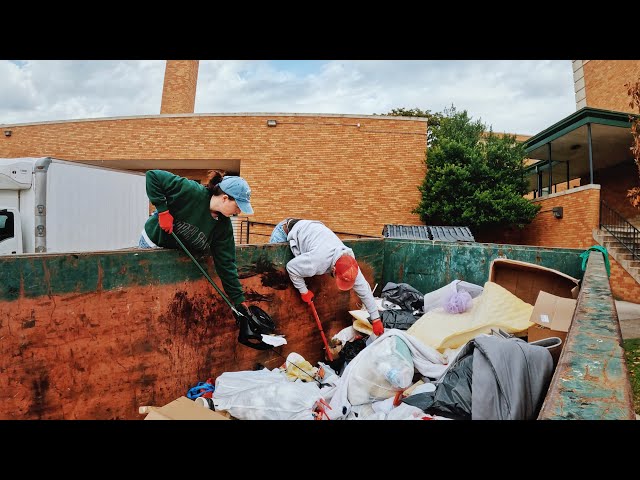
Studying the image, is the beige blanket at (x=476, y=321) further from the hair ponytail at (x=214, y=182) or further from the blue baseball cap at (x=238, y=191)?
the hair ponytail at (x=214, y=182)

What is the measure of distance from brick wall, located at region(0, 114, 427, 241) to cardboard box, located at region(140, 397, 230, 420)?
43.9 feet

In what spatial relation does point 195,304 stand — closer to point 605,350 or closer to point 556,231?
point 605,350

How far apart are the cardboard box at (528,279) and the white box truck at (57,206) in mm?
7703

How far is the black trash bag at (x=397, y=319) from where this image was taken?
441 centimetres

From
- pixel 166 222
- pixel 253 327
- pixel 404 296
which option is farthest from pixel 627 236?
pixel 166 222

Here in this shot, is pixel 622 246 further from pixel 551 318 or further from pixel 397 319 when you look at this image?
pixel 551 318

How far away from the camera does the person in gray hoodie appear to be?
12.5 ft

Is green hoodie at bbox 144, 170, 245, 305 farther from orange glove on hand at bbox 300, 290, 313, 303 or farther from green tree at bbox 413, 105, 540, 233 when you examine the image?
green tree at bbox 413, 105, 540, 233

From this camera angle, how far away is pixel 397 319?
177 inches

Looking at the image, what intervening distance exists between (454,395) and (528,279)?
2.95 meters

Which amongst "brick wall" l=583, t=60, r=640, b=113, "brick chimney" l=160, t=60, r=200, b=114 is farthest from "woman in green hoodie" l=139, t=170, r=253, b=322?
"brick chimney" l=160, t=60, r=200, b=114

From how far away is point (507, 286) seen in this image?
481 centimetres

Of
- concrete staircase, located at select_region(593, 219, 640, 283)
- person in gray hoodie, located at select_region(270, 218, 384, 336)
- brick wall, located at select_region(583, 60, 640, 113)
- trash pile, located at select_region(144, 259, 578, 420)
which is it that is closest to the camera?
trash pile, located at select_region(144, 259, 578, 420)
